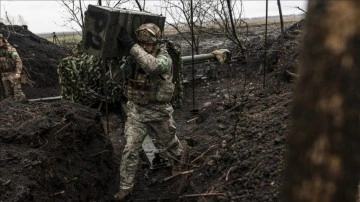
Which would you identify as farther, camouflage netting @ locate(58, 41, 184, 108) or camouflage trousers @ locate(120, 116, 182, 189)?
camouflage netting @ locate(58, 41, 184, 108)

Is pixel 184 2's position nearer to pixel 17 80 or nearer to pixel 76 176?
pixel 17 80

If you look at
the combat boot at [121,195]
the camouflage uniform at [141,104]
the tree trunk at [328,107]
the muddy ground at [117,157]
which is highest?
the tree trunk at [328,107]

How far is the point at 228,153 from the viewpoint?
4.90 m

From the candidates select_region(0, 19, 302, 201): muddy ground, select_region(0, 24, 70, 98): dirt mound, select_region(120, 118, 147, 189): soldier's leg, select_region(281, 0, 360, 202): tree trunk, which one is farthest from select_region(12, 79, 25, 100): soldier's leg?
select_region(281, 0, 360, 202): tree trunk

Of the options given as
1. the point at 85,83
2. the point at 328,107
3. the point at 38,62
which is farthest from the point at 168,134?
the point at 38,62

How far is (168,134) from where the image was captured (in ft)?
16.5

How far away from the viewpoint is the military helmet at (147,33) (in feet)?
15.0

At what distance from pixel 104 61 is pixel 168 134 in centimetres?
109

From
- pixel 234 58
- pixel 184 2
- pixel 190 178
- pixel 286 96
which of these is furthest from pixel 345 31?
pixel 184 2

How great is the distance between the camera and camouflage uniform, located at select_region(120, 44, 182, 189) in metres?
4.68

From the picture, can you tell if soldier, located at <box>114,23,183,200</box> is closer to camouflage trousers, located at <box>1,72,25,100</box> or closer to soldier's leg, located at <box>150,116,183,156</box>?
soldier's leg, located at <box>150,116,183,156</box>

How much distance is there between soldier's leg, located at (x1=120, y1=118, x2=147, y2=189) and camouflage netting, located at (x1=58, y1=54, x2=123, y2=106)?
3243 millimetres

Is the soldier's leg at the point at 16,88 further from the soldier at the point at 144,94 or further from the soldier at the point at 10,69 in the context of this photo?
the soldier at the point at 144,94

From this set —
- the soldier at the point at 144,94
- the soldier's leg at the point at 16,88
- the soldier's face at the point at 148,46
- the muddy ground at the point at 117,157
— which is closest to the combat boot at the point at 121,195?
the soldier at the point at 144,94
